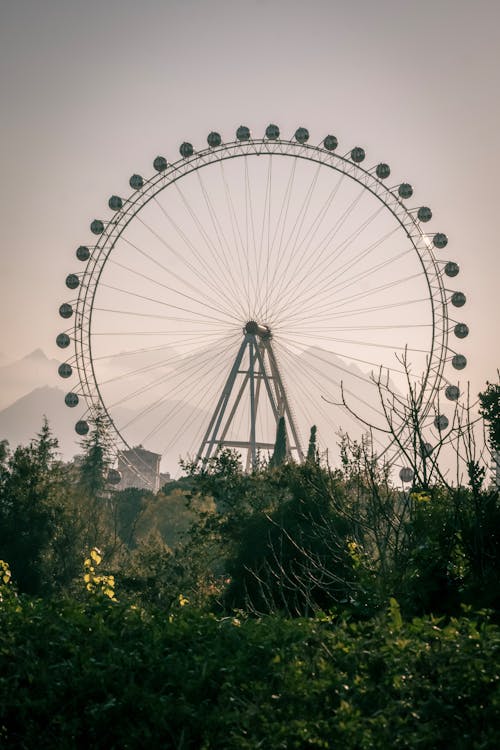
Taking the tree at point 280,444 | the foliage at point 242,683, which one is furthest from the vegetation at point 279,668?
the tree at point 280,444

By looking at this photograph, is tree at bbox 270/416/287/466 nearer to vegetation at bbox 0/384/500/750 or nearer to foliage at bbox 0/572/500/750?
vegetation at bbox 0/384/500/750

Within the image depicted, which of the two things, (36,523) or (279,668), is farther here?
(36,523)

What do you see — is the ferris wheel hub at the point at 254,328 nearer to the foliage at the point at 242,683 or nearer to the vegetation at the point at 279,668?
the vegetation at the point at 279,668

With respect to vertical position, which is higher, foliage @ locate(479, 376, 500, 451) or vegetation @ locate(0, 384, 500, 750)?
foliage @ locate(479, 376, 500, 451)

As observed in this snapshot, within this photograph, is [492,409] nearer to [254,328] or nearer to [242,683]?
[242,683]

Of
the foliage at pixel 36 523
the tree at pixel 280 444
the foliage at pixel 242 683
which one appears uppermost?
the tree at pixel 280 444

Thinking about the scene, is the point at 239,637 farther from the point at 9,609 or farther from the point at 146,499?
the point at 146,499

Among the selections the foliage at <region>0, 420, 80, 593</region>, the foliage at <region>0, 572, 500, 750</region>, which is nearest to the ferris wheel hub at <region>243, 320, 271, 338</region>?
the foliage at <region>0, 420, 80, 593</region>

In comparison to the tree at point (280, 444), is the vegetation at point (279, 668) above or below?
below

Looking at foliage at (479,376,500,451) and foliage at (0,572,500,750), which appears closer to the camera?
foliage at (0,572,500,750)

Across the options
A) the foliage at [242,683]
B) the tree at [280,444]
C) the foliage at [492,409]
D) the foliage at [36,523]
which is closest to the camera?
the foliage at [242,683]

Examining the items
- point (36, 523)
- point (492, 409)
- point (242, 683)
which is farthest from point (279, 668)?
point (36, 523)

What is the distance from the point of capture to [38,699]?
5762 mm

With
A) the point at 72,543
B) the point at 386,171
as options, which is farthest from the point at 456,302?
the point at 72,543
